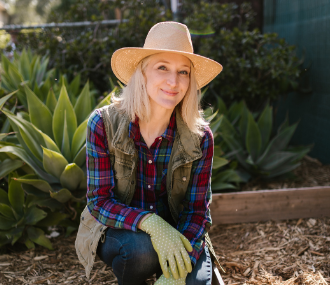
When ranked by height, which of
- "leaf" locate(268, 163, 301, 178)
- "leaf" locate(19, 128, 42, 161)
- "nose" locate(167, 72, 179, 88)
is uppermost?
"nose" locate(167, 72, 179, 88)

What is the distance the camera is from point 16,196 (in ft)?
8.23

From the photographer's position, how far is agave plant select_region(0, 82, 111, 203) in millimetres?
2416

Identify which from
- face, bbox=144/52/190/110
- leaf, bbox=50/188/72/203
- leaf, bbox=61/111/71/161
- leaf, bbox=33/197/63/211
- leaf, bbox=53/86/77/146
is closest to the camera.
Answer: face, bbox=144/52/190/110

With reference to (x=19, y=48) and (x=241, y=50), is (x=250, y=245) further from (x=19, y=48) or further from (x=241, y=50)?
(x=19, y=48)

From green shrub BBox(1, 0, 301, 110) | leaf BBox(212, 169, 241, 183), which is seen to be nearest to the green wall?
green shrub BBox(1, 0, 301, 110)

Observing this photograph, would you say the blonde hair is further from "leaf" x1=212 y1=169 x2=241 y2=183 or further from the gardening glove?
"leaf" x1=212 y1=169 x2=241 y2=183

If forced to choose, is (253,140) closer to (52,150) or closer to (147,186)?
(147,186)

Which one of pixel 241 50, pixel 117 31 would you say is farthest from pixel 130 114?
pixel 117 31

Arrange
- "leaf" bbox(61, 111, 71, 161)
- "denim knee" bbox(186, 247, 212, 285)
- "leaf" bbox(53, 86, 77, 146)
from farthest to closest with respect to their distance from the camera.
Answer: "leaf" bbox(53, 86, 77, 146) < "leaf" bbox(61, 111, 71, 161) < "denim knee" bbox(186, 247, 212, 285)

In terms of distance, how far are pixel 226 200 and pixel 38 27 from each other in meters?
4.45

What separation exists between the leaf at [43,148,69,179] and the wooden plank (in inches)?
49.7

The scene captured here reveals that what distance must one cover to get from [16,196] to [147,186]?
42.4 inches

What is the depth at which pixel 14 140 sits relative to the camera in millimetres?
2863

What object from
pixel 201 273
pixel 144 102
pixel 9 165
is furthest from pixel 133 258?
pixel 9 165
